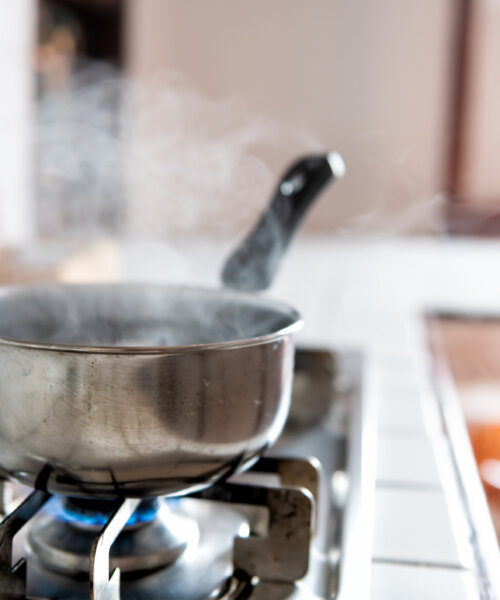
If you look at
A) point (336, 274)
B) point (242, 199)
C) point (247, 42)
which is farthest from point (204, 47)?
point (242, 199)

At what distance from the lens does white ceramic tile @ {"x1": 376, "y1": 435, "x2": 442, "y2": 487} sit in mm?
658

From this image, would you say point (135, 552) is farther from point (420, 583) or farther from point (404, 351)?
point (404, 351)

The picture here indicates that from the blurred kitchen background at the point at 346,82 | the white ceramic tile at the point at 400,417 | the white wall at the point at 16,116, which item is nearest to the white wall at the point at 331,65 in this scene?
the blurred kitchen background at the point at 346,82

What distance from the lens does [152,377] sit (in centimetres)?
40

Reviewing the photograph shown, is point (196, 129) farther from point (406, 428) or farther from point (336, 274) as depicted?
point (406, 428)

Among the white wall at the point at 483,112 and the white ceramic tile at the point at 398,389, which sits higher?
the white wall at the point at 483,112

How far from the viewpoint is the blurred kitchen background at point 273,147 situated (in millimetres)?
1375

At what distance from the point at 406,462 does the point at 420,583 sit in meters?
0.23

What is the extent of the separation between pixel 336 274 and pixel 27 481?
1412 millimetres

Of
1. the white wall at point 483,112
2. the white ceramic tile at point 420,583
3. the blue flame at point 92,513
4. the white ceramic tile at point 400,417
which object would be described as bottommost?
the white ceramic tile at point 400,417

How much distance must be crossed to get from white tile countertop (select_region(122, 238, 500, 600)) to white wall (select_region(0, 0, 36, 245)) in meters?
0.34

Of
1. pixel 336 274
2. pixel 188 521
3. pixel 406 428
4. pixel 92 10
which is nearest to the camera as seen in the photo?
pixel 188 521

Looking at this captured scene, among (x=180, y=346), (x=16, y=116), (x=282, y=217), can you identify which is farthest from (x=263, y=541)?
(x=16, y=116)

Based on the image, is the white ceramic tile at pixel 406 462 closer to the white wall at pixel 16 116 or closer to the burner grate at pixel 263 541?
the burner grate at pixel 263 541
